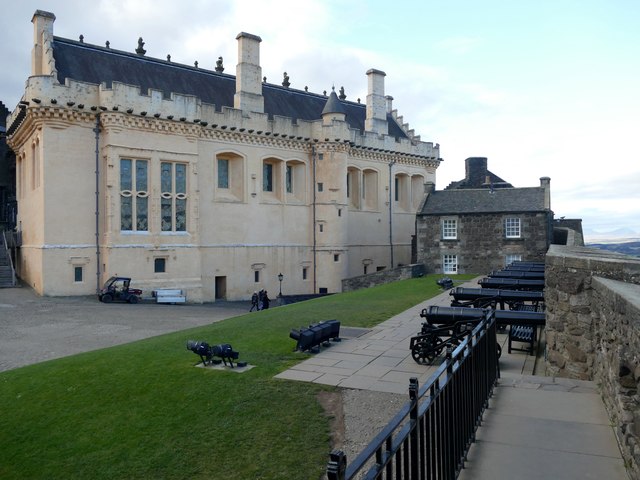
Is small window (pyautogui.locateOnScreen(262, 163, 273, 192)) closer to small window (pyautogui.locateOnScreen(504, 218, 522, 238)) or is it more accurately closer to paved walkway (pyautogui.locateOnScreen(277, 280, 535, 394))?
small window (pyautogui.locateOnScreen(504, 218, 522, 238))

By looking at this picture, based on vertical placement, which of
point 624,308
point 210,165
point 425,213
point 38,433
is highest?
point 210,165

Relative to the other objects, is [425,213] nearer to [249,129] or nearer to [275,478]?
[249,129]

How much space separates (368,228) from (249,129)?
12836mm

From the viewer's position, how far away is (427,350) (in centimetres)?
991

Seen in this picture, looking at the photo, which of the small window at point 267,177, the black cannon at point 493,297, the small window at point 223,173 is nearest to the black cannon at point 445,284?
the black cannon at point 493,297

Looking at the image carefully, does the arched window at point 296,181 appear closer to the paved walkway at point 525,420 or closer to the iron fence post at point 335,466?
the paved walkway at point 525,420

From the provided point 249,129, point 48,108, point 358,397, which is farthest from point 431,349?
point 249,129

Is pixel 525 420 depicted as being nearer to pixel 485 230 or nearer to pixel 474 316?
pixel 474 316

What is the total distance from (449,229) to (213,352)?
24.9 metres

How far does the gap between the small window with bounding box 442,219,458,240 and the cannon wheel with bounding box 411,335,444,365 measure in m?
23.3

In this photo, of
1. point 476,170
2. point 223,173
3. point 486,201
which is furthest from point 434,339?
point 476,170

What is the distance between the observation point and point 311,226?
115 feet

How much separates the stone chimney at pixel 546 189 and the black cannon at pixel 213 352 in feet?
84.9

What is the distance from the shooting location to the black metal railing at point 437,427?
2.90 metres
